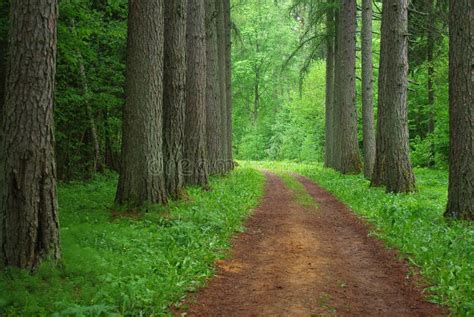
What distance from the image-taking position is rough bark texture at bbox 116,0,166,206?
9.50m

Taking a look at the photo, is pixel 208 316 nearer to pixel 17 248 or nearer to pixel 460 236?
pixel 17 248

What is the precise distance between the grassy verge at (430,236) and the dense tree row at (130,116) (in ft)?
15.2

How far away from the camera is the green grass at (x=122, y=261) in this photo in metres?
5.03

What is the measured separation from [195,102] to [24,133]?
8436 mm

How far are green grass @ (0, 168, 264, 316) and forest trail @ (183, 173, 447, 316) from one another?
379 mm

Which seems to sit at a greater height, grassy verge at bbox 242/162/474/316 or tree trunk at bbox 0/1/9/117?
tree trunk at bbox 0/1/9/117

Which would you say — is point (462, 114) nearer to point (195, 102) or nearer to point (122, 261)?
point (122, 261)

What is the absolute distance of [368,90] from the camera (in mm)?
18656

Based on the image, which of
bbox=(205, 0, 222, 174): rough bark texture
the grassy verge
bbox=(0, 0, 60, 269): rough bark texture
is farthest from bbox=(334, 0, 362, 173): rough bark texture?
bbox=(0, 0, 60, 269): rough bark texture

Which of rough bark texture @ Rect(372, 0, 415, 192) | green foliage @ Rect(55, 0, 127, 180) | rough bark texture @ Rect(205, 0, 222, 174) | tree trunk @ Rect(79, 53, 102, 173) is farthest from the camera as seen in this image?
rough bark texture @ Rect(205, 0, 222, 174)

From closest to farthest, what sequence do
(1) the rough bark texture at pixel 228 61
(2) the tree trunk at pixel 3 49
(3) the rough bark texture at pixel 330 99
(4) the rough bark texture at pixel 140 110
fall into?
(4) the rough bark texture at pixel 140 110, (2) the tree trunk at pixel 3 49, (1) the rough bark texture at pixel 228 61, (3) the rough bark texture at pixel 330 99

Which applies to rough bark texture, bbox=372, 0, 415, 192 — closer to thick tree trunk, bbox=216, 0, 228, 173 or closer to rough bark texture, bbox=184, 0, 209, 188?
rough bark texture, bbox=184, 0, 209, 188

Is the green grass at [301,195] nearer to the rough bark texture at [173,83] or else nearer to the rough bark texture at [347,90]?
the rough bark texture at [347,90]

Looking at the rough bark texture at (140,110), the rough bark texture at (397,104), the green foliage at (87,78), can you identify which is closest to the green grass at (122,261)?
the rough bark texture at (140,110)
